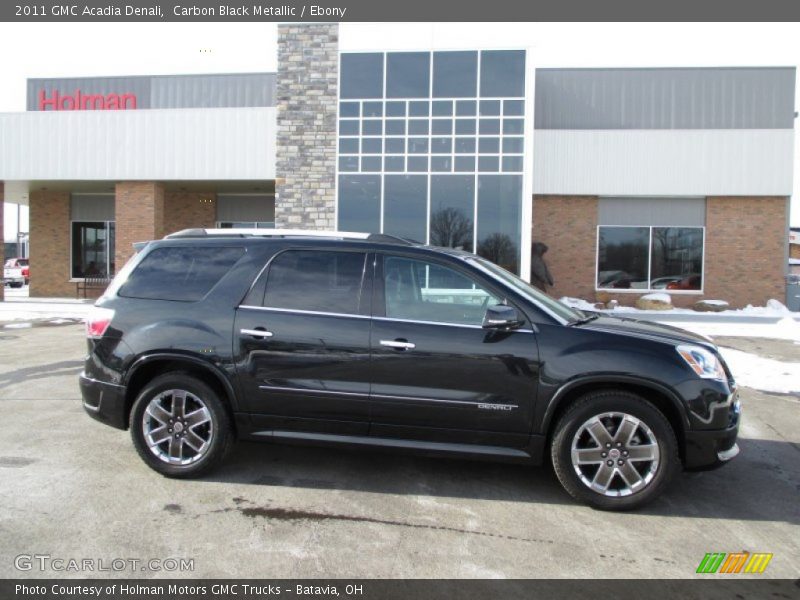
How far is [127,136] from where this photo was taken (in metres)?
19.5

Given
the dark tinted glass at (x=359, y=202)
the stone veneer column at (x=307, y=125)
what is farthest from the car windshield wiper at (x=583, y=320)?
the stone veneer column at (x=307, y=125)

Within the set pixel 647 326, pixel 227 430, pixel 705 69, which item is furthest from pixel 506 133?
pixel 227 430

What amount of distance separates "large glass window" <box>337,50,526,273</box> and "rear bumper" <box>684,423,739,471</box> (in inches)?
452

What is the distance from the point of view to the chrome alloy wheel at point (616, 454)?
3834 millimetres

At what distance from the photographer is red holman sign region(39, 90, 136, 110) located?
877 inches

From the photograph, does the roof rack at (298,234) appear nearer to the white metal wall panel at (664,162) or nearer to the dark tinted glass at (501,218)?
the dark tinted glass at (501,218)

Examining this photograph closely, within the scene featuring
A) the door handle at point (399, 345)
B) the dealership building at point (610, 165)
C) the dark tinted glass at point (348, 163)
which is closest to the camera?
the door handle at point (399, 345)

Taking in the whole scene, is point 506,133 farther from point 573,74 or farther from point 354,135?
point 573,74

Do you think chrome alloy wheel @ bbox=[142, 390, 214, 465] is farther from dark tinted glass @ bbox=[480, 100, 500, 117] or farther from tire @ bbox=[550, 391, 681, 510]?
dark tinted glass @ bbox=[480, 100, 500, 117]

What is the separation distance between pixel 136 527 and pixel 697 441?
140 inches

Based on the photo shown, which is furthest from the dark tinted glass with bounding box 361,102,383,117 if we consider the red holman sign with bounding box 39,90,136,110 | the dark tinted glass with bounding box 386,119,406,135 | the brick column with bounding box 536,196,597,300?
the red holman sign with bounding box 39,90,136,110

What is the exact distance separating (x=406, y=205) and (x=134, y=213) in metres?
10.1

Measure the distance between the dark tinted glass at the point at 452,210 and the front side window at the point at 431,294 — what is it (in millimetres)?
11046
